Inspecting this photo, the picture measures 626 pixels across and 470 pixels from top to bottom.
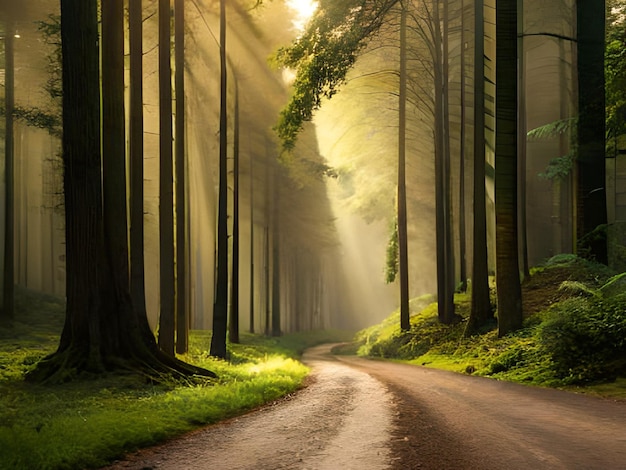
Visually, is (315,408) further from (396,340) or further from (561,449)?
(396,340)

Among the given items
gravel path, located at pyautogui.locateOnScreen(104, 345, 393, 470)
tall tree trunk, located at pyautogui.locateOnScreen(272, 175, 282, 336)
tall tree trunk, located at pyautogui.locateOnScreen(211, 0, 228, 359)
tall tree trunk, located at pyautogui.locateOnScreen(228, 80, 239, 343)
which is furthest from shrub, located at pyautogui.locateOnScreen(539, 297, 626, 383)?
tall tree trunk, located at pyautogui.locateOnScreen(272, 175, 282, 336)

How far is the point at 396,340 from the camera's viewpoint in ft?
73.9

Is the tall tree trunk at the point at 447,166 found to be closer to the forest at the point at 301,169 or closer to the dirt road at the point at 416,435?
the forest at the point at 301,169

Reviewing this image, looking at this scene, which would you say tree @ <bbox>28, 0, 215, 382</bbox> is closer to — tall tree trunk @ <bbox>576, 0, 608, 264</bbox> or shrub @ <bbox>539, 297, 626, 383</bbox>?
shrub @ <bbox>539, 297, 626, 383</bbox>

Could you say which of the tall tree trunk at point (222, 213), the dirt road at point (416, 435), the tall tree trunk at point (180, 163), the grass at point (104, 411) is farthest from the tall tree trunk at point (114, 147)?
the tall tree trunk at point (222, 213)

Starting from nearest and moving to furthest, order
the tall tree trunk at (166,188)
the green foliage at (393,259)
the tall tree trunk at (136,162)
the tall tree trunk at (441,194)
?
the tall tree trunk at (136,162), the tall tree trunk at (166,188), the tall tree trunk at (441,194), the green foliage at (393,259)

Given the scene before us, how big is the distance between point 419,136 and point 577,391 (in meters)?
20.2

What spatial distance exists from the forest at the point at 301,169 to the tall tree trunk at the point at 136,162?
4 cm

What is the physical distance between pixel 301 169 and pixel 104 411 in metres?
21.9

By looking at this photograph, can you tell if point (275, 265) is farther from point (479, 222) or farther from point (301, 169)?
point (479, 222)

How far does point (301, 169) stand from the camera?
2889 cm

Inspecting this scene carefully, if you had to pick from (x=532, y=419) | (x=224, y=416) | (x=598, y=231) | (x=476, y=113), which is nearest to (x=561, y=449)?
(x=532, y=419)

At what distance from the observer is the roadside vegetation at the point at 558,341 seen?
9.84 metres

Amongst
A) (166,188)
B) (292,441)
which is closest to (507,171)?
(166,188)
